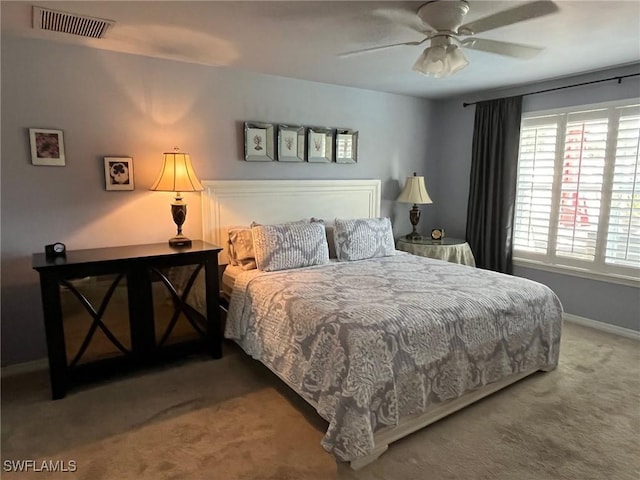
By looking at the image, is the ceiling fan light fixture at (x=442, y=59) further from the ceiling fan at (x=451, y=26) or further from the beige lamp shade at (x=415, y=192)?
the beige lamp shade at (x=415, y=192)

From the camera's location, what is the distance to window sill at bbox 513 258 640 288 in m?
3.57

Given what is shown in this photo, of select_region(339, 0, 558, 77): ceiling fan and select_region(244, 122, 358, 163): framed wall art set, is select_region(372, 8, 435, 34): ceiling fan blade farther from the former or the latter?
select_region(244, 122, 358, 163): framed wall art set

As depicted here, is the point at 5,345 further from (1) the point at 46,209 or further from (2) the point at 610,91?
(2) the point at 610,91

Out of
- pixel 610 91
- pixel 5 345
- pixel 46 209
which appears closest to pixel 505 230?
pixel 610 91

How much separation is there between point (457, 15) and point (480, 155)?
104 inches

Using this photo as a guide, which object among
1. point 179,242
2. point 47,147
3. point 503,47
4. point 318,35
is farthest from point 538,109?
point 47,147

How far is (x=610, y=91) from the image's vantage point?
3551 millimetres

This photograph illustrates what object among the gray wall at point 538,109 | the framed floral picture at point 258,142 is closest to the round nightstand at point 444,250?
the gray wall at point 538,109

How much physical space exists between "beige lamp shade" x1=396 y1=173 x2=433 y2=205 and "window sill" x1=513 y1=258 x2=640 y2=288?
119cm

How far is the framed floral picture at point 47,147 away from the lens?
2.81 meters

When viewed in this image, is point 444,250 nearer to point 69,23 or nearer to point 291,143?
point 291,143

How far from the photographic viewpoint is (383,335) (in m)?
2.09

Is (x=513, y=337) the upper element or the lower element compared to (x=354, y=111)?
lower

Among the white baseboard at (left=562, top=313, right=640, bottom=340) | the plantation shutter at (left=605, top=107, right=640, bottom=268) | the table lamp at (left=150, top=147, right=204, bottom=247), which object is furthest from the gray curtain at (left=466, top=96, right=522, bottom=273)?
the table lamp at (left=150, top=147, right=204, bottom=247)
